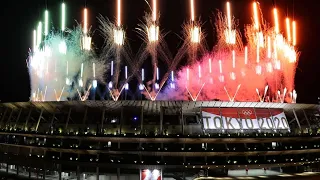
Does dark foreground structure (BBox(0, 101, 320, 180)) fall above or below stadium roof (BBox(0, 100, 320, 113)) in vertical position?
below

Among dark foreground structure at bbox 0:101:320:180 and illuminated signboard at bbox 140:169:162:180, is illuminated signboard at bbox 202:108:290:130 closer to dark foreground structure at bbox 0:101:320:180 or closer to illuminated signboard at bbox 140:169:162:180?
dark foreground structure at bbox 0:101:320:180

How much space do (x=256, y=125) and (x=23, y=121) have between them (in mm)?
43140

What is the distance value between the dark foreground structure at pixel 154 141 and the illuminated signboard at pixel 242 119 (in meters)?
0.17

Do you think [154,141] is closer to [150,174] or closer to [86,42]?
[150,174]

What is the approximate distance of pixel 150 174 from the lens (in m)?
50.8

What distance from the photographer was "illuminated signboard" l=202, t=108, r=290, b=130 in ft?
182

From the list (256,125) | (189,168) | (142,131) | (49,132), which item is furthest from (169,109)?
(49,132)

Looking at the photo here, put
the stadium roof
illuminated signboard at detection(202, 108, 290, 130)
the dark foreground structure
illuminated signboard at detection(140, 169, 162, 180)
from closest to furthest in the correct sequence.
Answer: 1. illuminated signboard at detection(140, 169, 162, 180)
2. the dark foreground structure
3. the stadium roof
4. illuminated signboard at detection(202, 108, 290, 130)

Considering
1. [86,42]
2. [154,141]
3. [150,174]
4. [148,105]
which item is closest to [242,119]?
→ [154,141]

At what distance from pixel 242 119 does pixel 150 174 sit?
18298 mm

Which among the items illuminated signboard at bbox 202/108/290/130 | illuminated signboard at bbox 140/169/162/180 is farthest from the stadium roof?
illuminated signboard at bbox 140/169/162/180

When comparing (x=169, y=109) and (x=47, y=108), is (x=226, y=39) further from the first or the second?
(x=47, y=108)

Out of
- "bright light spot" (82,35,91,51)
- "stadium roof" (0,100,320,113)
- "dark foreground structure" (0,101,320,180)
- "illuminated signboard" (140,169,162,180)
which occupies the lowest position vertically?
"illuminated signboard" (140,169,162,180)

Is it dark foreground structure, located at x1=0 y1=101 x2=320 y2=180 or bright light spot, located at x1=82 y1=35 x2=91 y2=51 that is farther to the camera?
bright light spot, located at x1=82 y1=35 x2=91 y2=51
